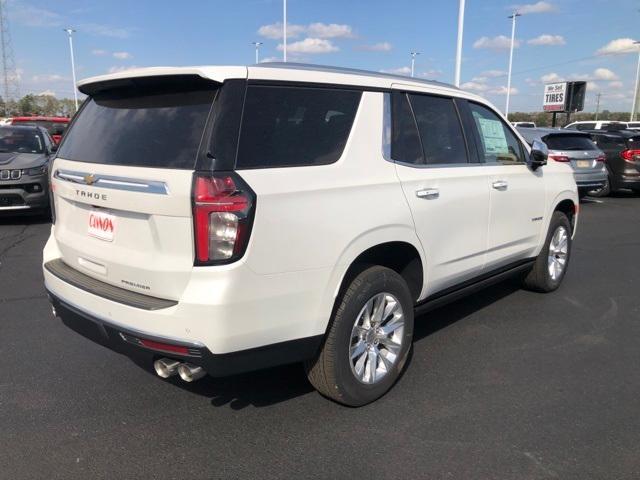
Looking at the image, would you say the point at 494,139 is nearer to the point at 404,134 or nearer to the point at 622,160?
the point at 404,134

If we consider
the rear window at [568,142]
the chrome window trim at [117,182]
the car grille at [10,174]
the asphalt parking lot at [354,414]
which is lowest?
the asphalt parking lot at [354,414]

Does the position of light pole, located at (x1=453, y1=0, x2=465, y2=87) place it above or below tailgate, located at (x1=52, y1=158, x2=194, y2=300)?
above

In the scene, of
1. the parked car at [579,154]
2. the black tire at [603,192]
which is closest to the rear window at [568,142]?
the parked car at [579,154]

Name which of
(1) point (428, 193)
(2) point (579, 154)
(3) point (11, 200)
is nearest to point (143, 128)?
(1) point (428, 193)

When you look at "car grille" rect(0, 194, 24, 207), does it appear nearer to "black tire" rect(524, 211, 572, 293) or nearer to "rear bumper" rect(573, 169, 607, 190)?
"black tire" rect(524, 211, 572, 293)

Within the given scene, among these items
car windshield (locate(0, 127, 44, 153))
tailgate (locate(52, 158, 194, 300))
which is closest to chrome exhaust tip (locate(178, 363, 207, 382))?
tailgate (locate(52, 158, 194, 300))

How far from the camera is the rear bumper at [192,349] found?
2.53 meters

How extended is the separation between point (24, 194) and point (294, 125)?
7.53 m

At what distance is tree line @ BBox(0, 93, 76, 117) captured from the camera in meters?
66.4

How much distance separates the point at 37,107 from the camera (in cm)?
6994

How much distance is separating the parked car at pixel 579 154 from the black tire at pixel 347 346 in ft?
34.5

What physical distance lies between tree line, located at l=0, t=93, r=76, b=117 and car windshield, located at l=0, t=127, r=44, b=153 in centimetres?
6004

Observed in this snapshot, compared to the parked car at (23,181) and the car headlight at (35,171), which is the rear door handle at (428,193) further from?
the car headlight at (35,171)

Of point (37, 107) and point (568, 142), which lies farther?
point (37, 107)
